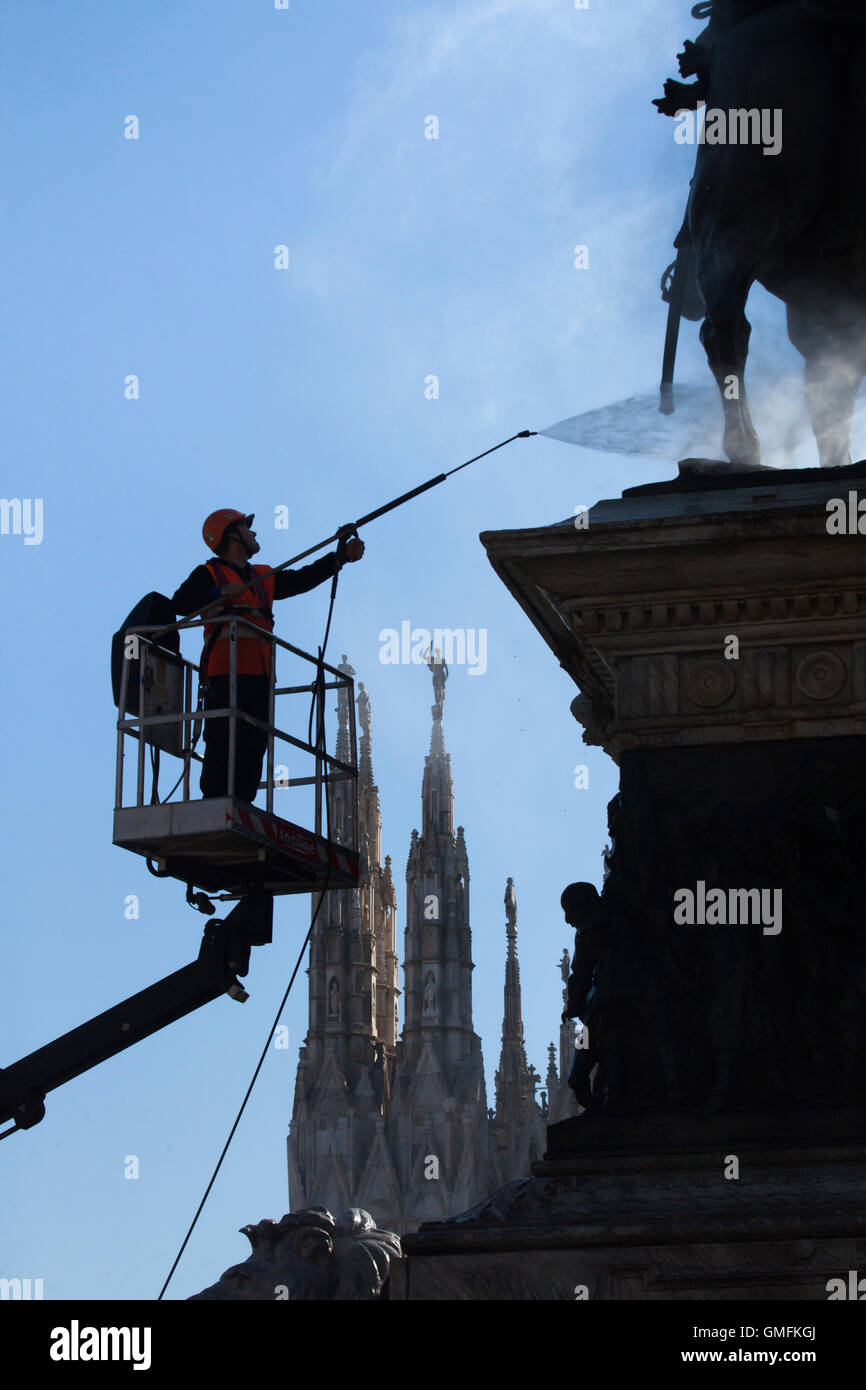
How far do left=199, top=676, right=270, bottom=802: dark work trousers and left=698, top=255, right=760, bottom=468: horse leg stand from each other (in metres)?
1.86

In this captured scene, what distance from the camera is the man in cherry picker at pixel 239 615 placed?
26.6 ft

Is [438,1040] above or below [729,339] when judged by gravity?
above

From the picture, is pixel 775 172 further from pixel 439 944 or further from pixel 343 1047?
pixel 343 1047

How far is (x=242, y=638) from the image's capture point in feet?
26.9

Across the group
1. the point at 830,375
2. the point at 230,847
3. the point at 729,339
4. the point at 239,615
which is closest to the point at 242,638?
the point at 239,615

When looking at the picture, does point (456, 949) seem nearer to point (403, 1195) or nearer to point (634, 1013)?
point (403, 1195)

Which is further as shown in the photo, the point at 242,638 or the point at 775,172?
the point at 242,638

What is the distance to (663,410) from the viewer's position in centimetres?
849

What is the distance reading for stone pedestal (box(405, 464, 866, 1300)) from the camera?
644 centimetres

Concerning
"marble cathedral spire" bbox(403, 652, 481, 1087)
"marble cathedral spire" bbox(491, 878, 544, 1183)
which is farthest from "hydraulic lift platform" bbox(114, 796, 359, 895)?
"marble cathedral spire" bbox(403, 652, 481, 1087)

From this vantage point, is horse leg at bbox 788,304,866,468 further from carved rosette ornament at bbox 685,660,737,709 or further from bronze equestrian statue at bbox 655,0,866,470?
carved rosette ornament at bbox 685,660,737,709

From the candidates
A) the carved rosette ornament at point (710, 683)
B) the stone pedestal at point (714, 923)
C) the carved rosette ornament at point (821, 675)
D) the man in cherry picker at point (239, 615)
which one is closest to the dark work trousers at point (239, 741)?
the man in cherry picker at point (239, 615)

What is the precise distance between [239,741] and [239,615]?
1.47 ft

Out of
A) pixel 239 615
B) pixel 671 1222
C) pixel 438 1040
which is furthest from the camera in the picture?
pixel 438 1040
